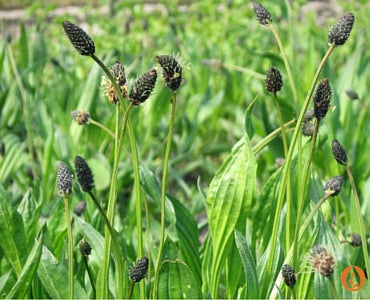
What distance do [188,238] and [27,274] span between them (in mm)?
604

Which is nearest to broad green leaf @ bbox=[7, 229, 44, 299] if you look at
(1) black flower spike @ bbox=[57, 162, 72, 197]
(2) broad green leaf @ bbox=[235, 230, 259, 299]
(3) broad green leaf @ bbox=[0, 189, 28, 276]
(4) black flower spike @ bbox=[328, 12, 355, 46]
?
(3) broad green leaf @ bbox=[0, 189, 28, 276]

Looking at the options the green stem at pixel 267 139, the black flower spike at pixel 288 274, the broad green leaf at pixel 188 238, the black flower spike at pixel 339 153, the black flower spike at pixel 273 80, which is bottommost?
the black flower spike at pixel 288 274

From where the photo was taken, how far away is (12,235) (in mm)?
2219

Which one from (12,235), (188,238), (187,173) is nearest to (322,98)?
(188,238)

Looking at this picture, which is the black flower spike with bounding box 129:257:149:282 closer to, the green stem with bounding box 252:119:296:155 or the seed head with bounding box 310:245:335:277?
the seed head with bounding box 310:245:335:277

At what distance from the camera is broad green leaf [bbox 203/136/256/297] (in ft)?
7.07

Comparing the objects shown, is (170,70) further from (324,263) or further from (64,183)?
(324,263)

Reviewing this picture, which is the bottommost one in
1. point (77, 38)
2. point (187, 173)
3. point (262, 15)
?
point (77, 38)

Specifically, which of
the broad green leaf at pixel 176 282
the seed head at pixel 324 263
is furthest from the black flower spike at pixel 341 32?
the broad green leaf at pixel 176 282

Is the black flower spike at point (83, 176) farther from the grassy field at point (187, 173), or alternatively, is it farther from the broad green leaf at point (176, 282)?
the broad green leaf at point (176, 282)

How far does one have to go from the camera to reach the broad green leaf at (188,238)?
234cm

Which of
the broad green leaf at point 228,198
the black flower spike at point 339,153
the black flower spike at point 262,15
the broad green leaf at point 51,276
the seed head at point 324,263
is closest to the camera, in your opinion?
the seed head at point 324,263

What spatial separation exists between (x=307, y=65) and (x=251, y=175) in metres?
2.39

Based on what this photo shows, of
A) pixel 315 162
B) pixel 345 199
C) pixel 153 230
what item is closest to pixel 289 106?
pixel 315 162
